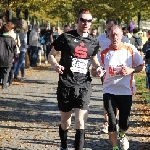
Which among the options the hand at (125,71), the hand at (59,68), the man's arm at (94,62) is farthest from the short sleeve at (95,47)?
the hand at (59,68)

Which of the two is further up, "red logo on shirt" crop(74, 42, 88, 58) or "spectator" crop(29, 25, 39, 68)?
"red logo on shirt" crop(74, 42, 88, 58)

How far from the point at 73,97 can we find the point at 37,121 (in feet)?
10.4

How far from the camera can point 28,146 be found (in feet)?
23.9

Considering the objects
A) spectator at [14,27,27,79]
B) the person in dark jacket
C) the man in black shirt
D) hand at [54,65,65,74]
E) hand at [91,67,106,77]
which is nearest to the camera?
hand at [54,65,65,74]

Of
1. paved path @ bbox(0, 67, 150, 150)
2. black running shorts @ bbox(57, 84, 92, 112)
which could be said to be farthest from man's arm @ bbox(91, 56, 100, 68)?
paved path @ bbox(0, 67, 150, 150)

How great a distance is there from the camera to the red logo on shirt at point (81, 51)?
6411 millimetres

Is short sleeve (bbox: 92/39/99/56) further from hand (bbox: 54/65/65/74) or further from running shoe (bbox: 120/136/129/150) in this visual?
running shoe (bbox: 120/136/129/150)

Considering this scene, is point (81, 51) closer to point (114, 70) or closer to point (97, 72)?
point (97, 72)

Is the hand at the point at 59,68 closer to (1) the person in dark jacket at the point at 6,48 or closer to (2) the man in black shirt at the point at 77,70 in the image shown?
(2) the man in black shirt at the point at 77,70

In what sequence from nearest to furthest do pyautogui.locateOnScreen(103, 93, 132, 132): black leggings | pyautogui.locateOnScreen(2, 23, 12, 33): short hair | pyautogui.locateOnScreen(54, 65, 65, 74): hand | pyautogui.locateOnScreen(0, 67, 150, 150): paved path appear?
1. pyautogui.locateOnScreen(54, 65, 65, 74): hand
2. pyautogui.locateOnScreen(103, 93, 132, 132): black leggings
3. pyautogui.locateOnScreen(0, 67, 150, 150): paved path
4. pyautogui.locateOnScreen(2, 23, 12, 33): short hair

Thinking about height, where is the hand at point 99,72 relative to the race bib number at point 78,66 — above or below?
below

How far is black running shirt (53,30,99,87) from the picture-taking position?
6.40m

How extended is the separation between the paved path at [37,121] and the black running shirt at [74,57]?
1.34 m

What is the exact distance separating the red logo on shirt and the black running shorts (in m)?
0.44
